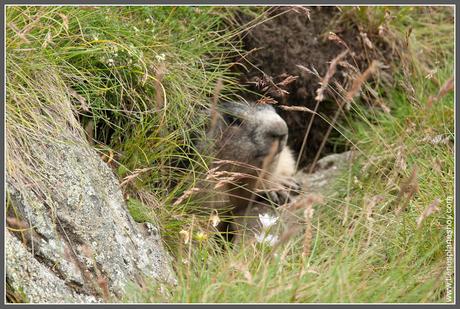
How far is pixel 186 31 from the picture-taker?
5285 millimetres

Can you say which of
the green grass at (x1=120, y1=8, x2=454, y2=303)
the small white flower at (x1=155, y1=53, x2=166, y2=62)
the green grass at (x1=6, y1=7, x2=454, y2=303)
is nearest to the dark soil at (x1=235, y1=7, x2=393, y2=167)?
the green grass at (x1=6, y1=7, x2=454, y2=303)

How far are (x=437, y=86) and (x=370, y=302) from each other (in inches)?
151

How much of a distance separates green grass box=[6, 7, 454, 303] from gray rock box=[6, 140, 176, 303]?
108mm

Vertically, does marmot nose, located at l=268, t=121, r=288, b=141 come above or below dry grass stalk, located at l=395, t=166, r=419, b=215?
below

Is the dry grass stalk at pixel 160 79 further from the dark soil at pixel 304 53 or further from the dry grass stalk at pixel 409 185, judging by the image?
the dry grass stalk at pixel 409 185

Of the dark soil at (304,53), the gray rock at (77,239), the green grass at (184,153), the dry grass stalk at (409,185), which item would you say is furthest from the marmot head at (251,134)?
the dry grass stalk at (409,185)

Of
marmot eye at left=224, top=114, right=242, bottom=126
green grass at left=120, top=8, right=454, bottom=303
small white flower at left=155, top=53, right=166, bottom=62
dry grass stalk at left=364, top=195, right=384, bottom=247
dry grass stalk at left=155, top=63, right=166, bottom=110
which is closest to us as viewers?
green grass at left=120, top=8, right=454, bottom=303

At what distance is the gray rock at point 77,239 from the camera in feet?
11.2

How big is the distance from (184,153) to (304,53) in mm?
2032

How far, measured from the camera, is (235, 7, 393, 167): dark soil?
19.9ft

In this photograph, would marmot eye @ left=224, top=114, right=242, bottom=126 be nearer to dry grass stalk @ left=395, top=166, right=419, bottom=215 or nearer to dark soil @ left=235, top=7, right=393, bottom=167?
dark soil @ left=235, top=7, right=393, bottom=167

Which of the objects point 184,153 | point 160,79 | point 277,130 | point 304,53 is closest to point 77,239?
point 160,79

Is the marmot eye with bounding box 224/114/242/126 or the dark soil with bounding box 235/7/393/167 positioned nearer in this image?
the marmot eye with bounding box 224/114/242/126

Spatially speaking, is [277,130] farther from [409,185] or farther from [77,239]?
[77,239]
